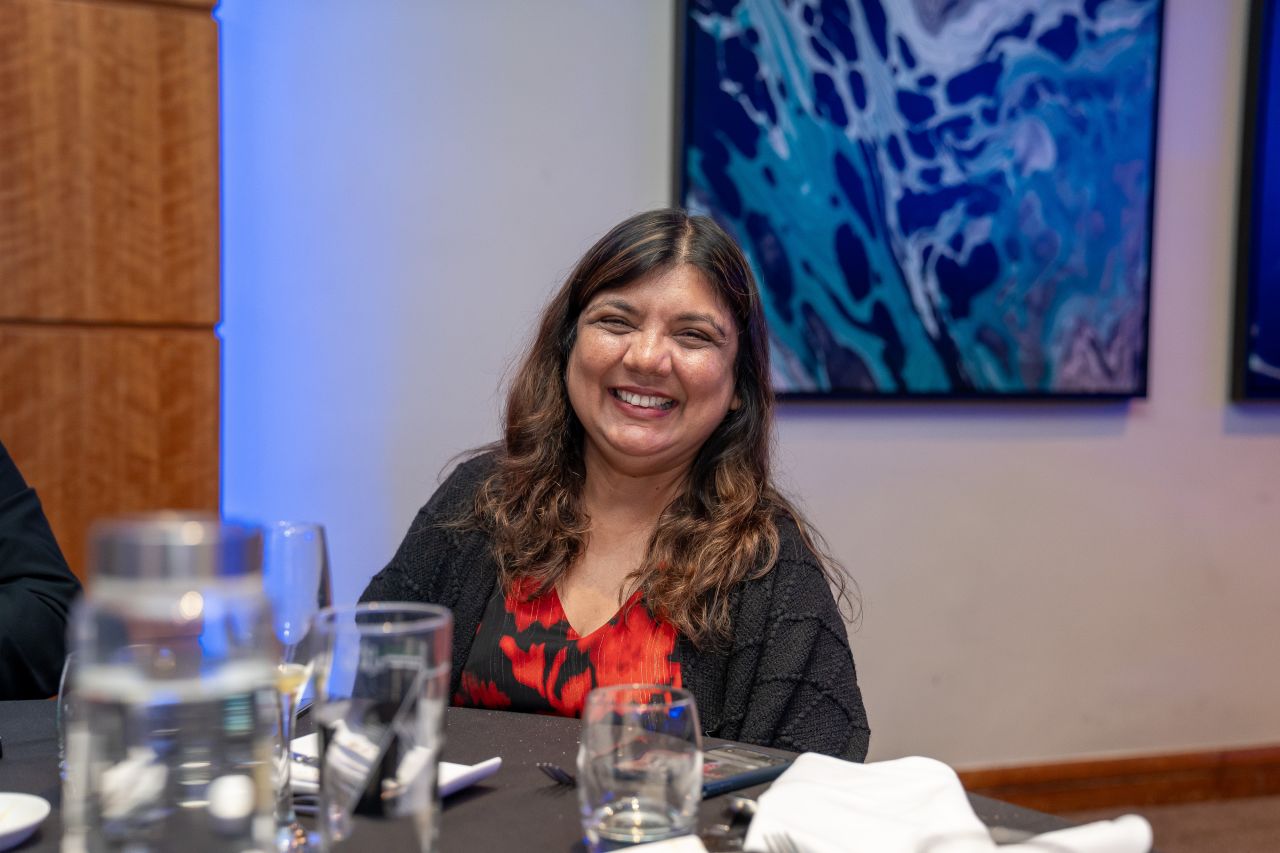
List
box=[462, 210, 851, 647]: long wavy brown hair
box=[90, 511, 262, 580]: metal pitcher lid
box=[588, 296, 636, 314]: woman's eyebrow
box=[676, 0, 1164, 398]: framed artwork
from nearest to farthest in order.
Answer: box=[90, 511, 262, 580]: metal pitcher lid, box=[462, 210, 851, 647]: long wavy brown hair, box=[588, 296, 636, 314]: woman's eyebrow, box=[676, 0, 1164, 398]: framed artwork

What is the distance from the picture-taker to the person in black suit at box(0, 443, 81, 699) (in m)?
1.57

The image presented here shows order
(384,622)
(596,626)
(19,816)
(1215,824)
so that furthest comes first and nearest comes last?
(1215,824) → (596,626) → (19,816) → (384,622)

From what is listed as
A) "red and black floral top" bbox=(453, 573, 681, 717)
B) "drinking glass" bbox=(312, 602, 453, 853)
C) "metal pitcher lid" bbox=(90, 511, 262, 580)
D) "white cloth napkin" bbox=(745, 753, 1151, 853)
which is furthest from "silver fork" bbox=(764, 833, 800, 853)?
"red and black floral top" bbox=(453, 573, 681, 717)

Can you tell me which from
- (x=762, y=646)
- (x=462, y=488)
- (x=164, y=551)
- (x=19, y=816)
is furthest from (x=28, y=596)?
(x=164, y=551)

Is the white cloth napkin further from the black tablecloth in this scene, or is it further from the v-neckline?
the v-neckline

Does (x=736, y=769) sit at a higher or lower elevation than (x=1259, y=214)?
lower

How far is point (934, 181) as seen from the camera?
127 inches

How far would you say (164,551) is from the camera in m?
0.63

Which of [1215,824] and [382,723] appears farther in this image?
[1215,824]

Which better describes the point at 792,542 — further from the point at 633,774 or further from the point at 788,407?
the point at 788,407

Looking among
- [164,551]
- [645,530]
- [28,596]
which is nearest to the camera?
[164,551]

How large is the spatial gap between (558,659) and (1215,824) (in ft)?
8.42

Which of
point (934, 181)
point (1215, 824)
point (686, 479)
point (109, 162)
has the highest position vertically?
point (934, 181)

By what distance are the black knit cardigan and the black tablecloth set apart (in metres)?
0.35
